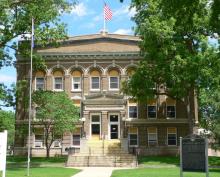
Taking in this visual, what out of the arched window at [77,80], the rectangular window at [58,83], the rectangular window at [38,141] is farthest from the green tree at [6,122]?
the arched window at [77,80]

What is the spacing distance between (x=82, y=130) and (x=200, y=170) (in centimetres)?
3203

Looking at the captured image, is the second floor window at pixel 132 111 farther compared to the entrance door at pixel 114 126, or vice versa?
the second floor window at pixel 132 111

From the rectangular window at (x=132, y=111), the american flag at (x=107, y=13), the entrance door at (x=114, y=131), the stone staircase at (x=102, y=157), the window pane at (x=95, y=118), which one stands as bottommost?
the stone staircase at (x=102, y=157)

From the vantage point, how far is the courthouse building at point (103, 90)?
49188 millimetres

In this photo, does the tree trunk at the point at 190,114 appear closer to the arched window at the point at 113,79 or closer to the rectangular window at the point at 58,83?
the arched window at the point at 113,79

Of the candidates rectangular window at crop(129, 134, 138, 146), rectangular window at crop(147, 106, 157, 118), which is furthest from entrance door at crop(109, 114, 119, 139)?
rectangular window at crop(147, 106, 157, 118)

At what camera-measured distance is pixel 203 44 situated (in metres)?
38.1

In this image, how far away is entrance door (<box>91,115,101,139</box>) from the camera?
48156mm

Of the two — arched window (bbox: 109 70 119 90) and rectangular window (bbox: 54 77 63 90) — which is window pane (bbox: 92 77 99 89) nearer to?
arched window (bbox: 109 70 119 90)

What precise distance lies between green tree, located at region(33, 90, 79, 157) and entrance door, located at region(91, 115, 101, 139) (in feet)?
15.7

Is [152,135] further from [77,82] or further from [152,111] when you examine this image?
[77,82]

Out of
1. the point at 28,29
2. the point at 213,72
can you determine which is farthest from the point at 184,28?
the point at 28,29

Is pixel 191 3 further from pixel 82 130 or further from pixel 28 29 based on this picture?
pixel 82 130

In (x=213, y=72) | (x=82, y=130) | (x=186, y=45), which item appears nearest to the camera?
(x=213, y=72)
